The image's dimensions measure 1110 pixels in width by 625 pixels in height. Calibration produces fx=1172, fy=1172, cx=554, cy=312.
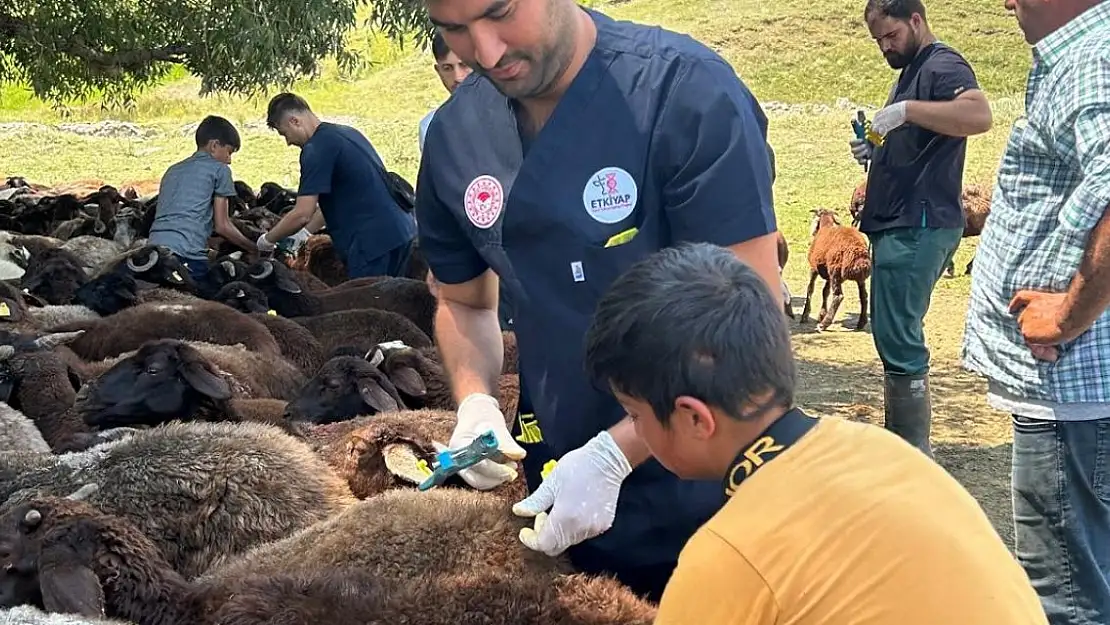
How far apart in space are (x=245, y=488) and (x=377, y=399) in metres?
1.53

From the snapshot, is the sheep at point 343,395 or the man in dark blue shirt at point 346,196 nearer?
the sheep at point 343,395

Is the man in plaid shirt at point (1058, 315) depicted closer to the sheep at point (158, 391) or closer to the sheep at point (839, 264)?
the sheep at point (158, 391)

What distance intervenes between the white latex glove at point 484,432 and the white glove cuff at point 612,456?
0.30m

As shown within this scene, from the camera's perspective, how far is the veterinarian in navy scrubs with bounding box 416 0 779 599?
8.41 feet

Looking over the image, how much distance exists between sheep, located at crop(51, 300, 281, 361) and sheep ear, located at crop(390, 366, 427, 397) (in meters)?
1.24

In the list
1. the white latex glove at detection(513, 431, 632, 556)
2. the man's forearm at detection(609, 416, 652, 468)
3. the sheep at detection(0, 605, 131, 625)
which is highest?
the man's forearm at detection(609, 416, 652, 468)

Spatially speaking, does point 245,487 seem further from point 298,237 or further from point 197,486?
point 298,237

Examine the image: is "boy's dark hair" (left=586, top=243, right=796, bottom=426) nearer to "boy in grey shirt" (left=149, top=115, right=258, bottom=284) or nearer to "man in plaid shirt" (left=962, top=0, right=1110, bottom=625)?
"man in plaid shirt" (left=962, top=0, right=1110, bottom=625)

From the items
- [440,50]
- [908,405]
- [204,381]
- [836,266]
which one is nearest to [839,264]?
[836,266]

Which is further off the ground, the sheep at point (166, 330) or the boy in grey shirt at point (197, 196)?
the boy in grey shirt at point (197, 196)

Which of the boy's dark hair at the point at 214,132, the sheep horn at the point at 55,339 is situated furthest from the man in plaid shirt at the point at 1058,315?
the boy's dark hair at the point at 214,132

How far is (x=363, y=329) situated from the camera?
820cm

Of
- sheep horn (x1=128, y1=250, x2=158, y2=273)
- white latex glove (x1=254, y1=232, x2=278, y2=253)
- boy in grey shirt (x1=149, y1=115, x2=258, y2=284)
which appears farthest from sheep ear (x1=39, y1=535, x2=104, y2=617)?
white latex glove (x1=254, y1=232, x2=278, y2=253)

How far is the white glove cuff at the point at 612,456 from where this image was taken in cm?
254
